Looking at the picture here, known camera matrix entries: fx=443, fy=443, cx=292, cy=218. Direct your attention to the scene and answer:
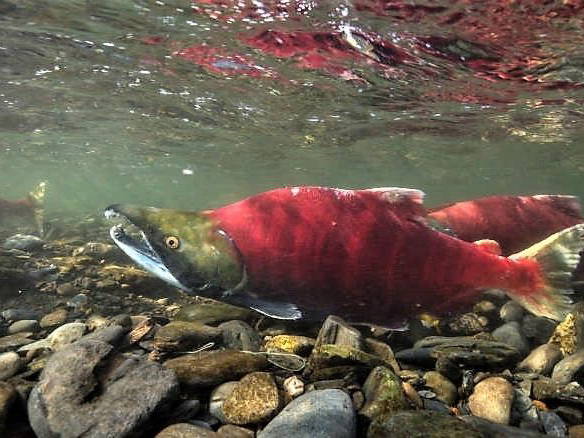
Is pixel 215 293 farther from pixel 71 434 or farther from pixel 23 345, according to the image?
pixel 23 345

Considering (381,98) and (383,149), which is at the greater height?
(381,98)

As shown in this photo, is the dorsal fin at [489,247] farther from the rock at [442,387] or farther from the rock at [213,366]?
the rock at [213,366]

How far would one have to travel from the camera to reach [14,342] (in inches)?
195

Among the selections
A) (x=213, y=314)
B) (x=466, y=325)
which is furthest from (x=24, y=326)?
(x=466, y=325)

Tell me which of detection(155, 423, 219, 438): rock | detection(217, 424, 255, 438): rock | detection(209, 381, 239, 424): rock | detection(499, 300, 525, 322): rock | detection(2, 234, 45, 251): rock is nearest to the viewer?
detection(155, 423, 219, 438): rock

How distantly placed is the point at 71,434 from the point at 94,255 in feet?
27.2

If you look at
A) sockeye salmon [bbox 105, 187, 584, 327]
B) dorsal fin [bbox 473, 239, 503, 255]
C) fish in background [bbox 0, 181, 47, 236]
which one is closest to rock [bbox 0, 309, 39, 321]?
sockeye salmon [bbox 105, 187, 584, 327]

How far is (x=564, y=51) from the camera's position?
9.95 metres

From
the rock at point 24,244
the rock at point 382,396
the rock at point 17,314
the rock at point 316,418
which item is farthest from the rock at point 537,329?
the rock at point 24,244

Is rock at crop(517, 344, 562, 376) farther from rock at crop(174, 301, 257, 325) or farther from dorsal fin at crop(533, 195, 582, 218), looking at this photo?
dorsal fin at crop(533, 195, 582, 218)

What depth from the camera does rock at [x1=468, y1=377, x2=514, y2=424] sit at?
127 inches

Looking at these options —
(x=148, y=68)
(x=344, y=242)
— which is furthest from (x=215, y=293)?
(x=148, y=68)

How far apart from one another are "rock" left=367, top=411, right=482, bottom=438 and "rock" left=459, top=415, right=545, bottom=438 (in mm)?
235

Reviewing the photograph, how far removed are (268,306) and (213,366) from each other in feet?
2.79
